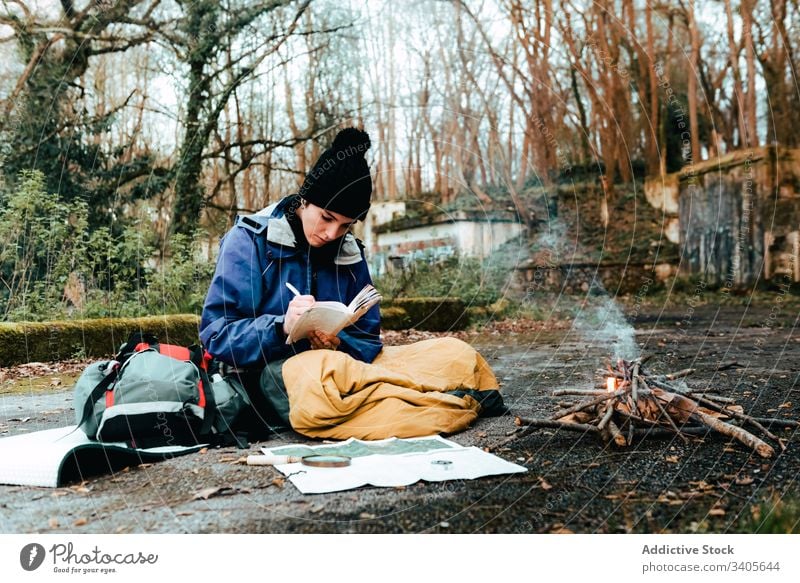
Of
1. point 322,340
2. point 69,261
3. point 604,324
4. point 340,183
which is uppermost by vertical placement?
point 340,183

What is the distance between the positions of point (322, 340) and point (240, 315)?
0.90 ft

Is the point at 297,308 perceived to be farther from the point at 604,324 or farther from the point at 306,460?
the point at 604,324

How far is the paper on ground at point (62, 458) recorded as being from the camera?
1675mm

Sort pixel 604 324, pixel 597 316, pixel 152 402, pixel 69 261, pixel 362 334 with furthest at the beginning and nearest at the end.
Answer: pixel 597 316
pixel 604 324
pixel 69 261
pixel 362 334
pixel 152 402

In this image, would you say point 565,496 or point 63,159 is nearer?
point 565,496

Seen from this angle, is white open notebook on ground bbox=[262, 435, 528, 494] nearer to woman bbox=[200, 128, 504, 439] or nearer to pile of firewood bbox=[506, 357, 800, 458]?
woman bbox=[200, 128, 504, 439]

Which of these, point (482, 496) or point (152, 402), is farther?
point (152, 402)

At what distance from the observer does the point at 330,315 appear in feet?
6.65

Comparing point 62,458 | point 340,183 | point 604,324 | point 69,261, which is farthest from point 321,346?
point 604,324

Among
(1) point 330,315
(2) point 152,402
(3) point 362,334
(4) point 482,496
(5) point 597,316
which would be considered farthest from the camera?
(5) point 597,316

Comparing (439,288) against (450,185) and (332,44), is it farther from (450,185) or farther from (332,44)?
(332,44)

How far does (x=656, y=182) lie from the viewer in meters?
6.62

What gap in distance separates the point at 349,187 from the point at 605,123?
389cm
